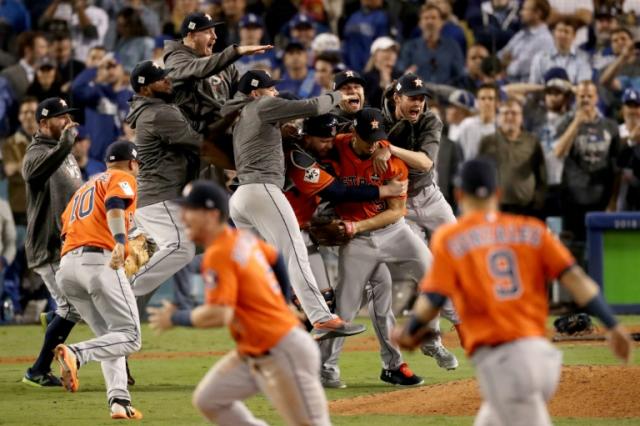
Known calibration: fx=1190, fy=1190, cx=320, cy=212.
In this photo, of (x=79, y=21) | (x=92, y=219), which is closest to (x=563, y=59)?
(x=79, y=21)

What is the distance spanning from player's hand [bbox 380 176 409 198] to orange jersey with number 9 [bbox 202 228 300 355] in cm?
371

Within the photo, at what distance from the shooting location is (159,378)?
33.1ft

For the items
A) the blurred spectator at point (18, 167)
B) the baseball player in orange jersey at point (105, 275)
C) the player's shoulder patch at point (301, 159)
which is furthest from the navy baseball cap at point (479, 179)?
the blurred spectator at point (18, 167)

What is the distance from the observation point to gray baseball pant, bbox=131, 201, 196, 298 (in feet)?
31.0

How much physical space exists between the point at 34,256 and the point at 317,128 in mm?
2748

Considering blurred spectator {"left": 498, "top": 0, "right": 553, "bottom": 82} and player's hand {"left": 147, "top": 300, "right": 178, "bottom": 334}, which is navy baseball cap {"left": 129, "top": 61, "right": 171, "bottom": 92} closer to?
player's hand {"left": 147, "top": 300, "right": 178, "bottom": 334}

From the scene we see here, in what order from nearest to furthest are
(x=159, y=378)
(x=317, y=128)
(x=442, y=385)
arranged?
(x=442, y=385) < (x=317, y=128) < (x=159, y=378)

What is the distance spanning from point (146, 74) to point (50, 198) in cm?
152

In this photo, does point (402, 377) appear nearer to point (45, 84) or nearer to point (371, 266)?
point (371, 266)

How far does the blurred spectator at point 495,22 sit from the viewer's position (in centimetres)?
1573

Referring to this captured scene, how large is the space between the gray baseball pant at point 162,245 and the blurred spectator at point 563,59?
700cm

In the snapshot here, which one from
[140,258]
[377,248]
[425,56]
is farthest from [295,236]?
[425,56]

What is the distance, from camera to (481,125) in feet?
46.7

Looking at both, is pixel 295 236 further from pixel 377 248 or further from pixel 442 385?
pixel 442 385
